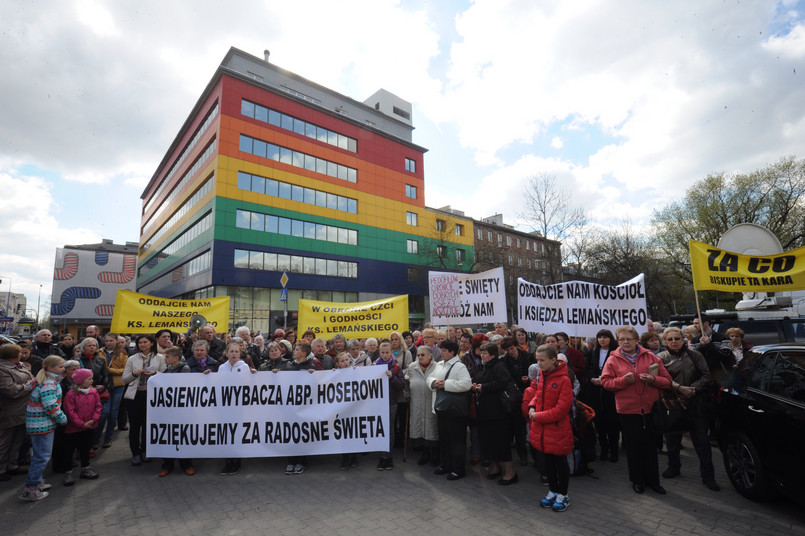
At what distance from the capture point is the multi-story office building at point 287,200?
32.7 meters

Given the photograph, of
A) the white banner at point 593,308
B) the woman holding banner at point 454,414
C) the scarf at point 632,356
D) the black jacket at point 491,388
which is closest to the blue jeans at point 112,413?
the woman holding banner at point 454,414

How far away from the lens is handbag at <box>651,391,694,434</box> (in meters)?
5.13

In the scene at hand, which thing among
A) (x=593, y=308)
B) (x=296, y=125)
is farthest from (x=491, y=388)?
(x=296, y=125)

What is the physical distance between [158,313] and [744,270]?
13.4 meters

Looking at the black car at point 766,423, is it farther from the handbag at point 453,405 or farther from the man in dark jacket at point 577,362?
the handbag at point 453,405

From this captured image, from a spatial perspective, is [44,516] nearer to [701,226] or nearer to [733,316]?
[733,316]

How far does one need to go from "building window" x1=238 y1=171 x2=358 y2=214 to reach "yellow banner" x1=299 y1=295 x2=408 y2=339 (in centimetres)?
2641

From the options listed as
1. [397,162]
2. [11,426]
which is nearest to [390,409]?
[11,426]

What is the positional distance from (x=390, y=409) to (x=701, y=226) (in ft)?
136

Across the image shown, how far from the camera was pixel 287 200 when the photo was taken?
3534cm

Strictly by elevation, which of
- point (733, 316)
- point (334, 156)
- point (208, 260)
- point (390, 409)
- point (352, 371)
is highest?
point (334, 156)

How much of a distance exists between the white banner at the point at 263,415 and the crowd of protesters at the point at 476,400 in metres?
0.22

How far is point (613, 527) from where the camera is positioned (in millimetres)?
4301

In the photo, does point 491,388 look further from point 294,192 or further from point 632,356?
point 294,192
